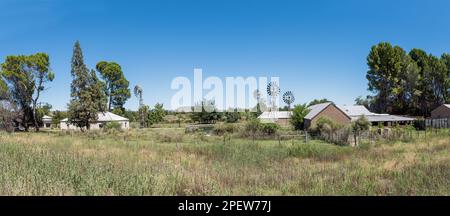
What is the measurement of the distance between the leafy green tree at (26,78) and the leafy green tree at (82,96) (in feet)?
13.4

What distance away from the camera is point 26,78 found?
41.5 metres

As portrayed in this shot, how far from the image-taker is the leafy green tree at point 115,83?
54625 millimetres

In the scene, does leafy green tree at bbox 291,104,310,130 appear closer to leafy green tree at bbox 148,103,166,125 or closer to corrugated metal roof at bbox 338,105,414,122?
corrugated metal roof at bbox 338,105,414,122

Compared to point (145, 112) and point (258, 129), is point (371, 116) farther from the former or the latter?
point (145, 112)

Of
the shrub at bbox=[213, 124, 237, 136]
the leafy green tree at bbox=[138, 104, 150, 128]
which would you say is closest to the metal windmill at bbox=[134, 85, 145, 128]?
the leafy green tree at bbox=[138, 104, 150, 128]

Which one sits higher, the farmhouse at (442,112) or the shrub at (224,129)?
the farmhouse at (442,112)

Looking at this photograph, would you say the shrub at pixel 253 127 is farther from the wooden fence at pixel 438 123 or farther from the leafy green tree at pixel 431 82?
the leafy green tree at pixel 431 82

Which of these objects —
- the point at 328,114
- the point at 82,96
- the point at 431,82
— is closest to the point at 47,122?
the point at 82,96

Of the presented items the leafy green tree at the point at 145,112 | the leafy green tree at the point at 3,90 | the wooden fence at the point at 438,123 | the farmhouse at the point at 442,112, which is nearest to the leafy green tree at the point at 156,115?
the leafy green tree at the point at 145,112

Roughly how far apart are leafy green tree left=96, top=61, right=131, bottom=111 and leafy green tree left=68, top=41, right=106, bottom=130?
386 inches

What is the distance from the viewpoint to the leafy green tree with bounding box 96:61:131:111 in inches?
2151
